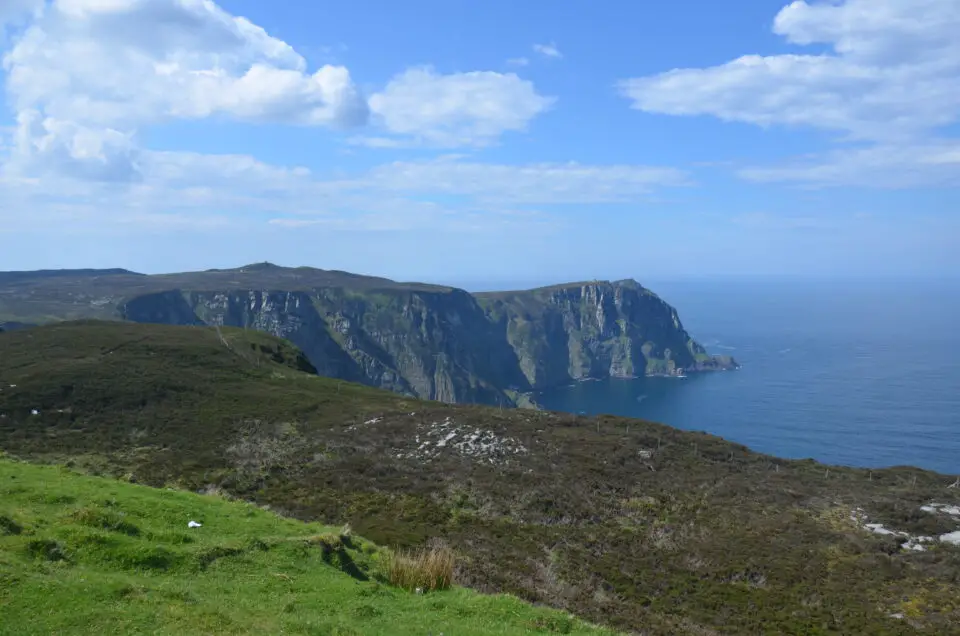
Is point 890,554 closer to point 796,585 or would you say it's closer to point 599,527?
point 796,585

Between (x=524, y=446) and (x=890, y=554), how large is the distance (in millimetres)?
25982

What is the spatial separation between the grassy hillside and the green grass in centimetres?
772

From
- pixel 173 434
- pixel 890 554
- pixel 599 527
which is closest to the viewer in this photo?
pixel 890 554

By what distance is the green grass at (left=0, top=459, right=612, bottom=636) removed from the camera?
13.2m

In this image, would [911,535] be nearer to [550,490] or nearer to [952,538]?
[952,538]

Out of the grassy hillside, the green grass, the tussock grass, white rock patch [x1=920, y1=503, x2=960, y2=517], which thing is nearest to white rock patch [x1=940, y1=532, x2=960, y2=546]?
the grassy hillside

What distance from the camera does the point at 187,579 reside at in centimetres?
1647

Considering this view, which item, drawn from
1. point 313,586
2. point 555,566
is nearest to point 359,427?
point 555,566

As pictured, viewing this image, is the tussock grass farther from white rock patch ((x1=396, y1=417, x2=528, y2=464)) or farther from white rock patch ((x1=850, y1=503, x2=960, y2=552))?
white rock patch ((x1=850, y1=503, x2=960, y2=552))

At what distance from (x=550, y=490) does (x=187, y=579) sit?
28.5 meters

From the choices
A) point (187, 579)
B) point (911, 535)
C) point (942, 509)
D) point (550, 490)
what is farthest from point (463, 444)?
point (187, 579)

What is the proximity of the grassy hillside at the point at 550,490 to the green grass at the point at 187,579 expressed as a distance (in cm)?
772

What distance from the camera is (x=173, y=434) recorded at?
51125 mm

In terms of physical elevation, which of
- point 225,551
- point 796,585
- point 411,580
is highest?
point 225,551
